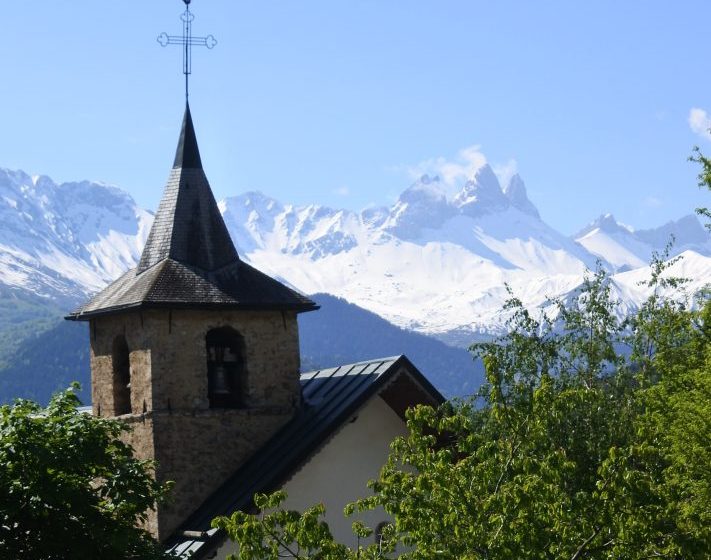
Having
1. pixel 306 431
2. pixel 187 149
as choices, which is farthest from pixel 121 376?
pixel 187 149

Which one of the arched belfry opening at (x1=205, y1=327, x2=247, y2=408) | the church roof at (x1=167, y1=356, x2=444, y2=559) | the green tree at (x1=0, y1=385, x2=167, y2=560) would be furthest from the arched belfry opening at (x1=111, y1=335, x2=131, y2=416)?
the green tree at (x1=0, y1=385, x2=167, y2=560)

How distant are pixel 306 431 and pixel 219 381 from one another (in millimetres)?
2679

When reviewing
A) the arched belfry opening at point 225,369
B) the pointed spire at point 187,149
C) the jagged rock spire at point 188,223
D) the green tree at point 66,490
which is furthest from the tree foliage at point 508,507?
the pointed spire at point 187,149

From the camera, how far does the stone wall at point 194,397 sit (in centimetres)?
3606

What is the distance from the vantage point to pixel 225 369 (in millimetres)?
37625

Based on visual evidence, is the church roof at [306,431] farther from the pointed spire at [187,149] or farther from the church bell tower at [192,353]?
the pointed spire at [187,149]

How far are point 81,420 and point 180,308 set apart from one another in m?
8.51

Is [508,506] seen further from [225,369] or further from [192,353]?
[225,369]

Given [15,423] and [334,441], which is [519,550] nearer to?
[15,423]

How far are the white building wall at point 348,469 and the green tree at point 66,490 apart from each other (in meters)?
6.64

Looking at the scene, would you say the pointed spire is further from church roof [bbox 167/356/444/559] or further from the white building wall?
the white building wall

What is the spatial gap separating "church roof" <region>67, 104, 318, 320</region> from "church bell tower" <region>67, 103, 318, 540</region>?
0.03 meters

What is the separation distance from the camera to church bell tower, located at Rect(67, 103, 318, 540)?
3622 cm

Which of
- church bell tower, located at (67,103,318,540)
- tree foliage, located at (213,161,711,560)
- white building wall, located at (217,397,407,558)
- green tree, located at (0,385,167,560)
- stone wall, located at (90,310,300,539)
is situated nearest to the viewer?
tree foliage, located at (213,161,711,560)
